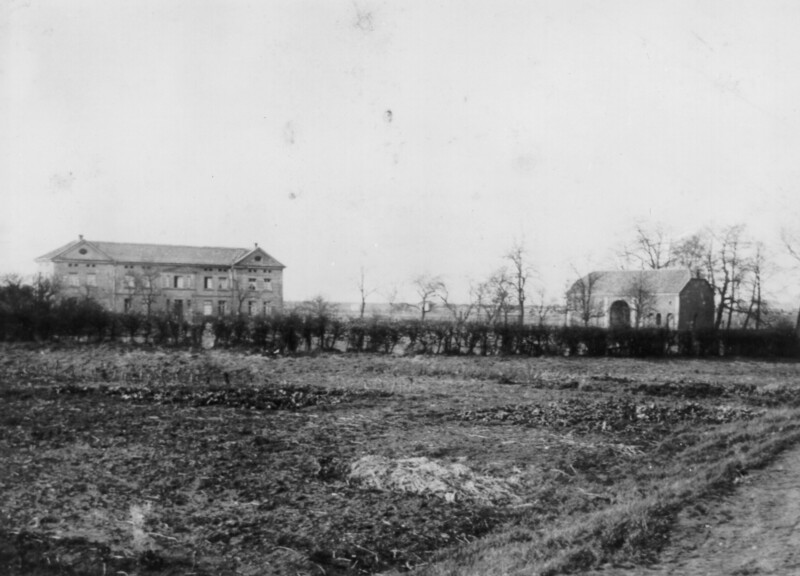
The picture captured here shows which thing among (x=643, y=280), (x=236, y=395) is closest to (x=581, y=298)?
(x=643, y=280)

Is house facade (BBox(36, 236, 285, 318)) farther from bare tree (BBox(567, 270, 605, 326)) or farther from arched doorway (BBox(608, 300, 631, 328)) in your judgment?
arched doorway (BBox(608, 300, 631, 328))

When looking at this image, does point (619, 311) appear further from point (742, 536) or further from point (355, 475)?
point (742, 536)

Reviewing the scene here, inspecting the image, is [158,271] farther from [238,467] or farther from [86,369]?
[238,467]

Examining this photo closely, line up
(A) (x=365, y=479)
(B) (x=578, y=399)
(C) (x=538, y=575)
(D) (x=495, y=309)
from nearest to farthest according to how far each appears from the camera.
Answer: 1. (C) (x=538, y=575)
2. (A) (x=365, y=479)
3. (B) (x=578, y=399)
4. (D) (x=495, y=309)

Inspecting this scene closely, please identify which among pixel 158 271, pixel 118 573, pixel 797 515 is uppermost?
pixel 158 271

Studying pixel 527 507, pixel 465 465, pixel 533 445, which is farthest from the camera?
pixel 533 445

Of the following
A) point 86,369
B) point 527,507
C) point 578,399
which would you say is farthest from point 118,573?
point 86,369
